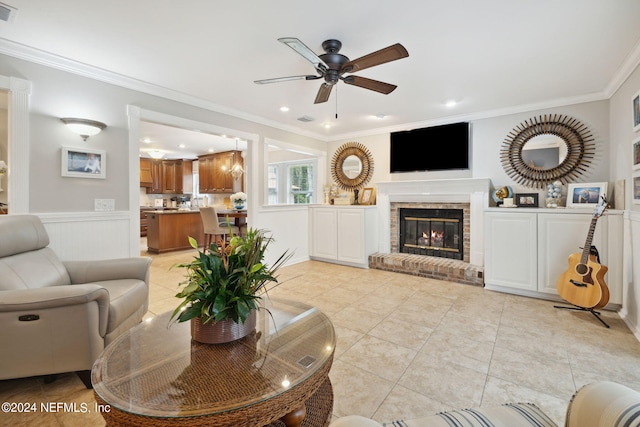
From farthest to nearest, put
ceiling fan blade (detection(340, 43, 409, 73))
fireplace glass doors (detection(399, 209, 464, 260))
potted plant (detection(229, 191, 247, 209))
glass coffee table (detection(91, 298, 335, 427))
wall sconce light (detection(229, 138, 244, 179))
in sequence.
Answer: wall sconce light (detection(229, 138, 244, 179)) → potted plant (detection(229, 191, 247, 209)) → fireplace glass doors (detection(399, 209, 464, 260)) → ceiling fan blade (detection(340, 43, 409, 73)) → glass coffee table (detection(91, 298, 335, 427))

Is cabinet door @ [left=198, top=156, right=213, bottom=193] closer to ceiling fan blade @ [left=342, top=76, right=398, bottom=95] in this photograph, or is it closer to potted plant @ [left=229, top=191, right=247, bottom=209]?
potted plant @ [left=229, top=191, right=247, bottom=209]

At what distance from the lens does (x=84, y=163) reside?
9.00 ft

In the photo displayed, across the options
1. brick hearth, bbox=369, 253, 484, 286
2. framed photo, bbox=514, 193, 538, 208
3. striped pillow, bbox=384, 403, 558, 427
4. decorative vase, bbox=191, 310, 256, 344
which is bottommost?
brick hearth, bbox=369, 253, 484, 286

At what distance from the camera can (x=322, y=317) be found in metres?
1.60

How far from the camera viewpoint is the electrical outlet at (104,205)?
2834 millimetres

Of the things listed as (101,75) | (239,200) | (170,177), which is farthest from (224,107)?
(170,177)

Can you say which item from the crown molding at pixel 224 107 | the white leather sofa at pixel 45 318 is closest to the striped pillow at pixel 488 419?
the white leather sofa at pixel 45 318

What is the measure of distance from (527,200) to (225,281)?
399cm

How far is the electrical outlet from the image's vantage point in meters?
2.83

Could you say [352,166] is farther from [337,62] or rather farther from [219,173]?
[219,173]

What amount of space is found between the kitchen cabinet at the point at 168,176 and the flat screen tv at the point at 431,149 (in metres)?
6.34

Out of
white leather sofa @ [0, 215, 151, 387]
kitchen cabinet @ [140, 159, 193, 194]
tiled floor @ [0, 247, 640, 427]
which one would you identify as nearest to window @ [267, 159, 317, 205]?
kitchen cabinet @ [140, 159, 193, 194]

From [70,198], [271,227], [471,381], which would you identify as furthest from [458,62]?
[70,198]

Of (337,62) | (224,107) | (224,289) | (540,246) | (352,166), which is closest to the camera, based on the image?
(224,289)
